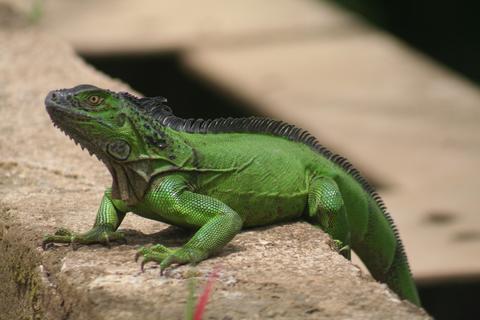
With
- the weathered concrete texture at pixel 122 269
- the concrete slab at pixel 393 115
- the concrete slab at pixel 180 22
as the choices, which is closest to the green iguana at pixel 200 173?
the weathered concrete texture at pixel 122 269

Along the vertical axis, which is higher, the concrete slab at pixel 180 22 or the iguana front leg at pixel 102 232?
the concrete slab at pixel 180 22

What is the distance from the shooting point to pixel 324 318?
189 inches

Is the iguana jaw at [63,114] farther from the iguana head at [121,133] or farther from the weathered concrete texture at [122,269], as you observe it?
the weathered concrete texture at [122,269]

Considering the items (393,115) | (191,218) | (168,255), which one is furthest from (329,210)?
(393,115)

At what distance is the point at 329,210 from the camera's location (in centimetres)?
623

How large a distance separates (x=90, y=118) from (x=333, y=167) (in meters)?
1.48

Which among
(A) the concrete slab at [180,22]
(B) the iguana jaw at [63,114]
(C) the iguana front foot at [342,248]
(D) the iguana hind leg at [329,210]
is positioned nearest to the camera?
(B) the iguana jaw at [63,114]

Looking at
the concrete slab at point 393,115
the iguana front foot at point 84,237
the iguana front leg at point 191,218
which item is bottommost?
the iguana front foot at point 84,237

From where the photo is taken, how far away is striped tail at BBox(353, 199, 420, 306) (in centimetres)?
688

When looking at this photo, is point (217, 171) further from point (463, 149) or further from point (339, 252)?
point (463, 149)

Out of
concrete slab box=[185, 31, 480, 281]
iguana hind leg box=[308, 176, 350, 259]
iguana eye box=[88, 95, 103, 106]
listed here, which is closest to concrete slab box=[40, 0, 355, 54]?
concrete slab box=[185, 31, 480, 281]

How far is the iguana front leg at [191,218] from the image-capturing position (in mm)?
5406

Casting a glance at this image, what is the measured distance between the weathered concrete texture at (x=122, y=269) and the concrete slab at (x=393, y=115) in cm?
400

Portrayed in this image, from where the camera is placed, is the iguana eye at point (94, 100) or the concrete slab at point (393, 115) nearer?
the iguana eye at point (94, 100)
